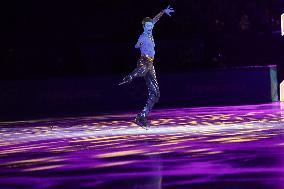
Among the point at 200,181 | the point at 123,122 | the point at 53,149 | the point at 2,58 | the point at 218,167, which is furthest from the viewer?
the point at 2,58

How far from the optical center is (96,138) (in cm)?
1091

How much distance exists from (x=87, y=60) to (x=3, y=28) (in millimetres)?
3168

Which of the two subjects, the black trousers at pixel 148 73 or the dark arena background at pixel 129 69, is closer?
the black trousers at pixel 148 73

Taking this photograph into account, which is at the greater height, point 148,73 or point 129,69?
point 129,69

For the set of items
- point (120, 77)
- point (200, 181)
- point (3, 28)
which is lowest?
point (200, 181)

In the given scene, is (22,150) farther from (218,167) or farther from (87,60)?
(87,60)

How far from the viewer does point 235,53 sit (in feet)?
77.5

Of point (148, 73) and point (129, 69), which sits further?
point (129, 69)

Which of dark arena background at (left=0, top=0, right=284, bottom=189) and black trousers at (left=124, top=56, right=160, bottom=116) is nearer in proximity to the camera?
black trousers at (left=124, top=56, right=160, bottom=116)

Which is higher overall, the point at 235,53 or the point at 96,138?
the point at 235,53

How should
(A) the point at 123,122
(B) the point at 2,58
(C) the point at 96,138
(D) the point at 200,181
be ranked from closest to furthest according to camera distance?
(D) the point at 200,181 < (C) the point at 96,138 < (A) the point at 123,122 < (B) the point at 2,58

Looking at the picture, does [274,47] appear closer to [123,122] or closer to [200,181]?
[123,122]

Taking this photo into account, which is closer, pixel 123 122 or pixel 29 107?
pixel 123 122

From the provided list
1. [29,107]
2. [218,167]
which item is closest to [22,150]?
[218,167]
